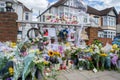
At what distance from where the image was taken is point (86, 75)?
10.1 feet

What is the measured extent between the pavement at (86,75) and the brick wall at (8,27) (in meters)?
1.34

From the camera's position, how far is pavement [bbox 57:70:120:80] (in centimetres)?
294

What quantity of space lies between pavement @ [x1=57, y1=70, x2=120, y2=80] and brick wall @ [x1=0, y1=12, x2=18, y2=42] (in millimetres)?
1336

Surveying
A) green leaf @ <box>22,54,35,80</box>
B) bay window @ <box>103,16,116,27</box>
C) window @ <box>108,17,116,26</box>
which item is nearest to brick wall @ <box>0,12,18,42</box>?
green leaf @ <box>22,54,35,80</box>

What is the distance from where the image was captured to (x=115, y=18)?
1212 inches

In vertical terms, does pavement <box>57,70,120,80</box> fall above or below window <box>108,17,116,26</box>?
below

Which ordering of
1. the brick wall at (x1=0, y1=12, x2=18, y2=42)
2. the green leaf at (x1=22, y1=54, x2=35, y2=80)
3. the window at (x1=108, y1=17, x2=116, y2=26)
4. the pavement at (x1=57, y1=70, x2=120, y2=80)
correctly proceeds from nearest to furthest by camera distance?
the green leaf at (x1=22, y1=54, x2=35, y2=80) → the pavement at (x1=57, y1=70, x2=120, y2=80) → the brick wall at (x1=0, y1=12, x2=18, y2=42) → the window at (x1=108, y1=17, x2=116, y2=26)

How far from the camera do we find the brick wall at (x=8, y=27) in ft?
11.9

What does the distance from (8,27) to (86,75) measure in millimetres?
1837

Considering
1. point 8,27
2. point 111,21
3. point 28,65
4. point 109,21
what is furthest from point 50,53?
point 111,21

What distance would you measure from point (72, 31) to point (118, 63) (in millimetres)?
1223

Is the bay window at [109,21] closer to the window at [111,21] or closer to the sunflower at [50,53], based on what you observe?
the window at [111,21]

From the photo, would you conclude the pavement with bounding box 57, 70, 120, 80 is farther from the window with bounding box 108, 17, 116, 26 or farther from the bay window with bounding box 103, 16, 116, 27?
the window with bounding box 108, 17, 116, 26

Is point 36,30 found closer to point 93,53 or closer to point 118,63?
point 93,53
